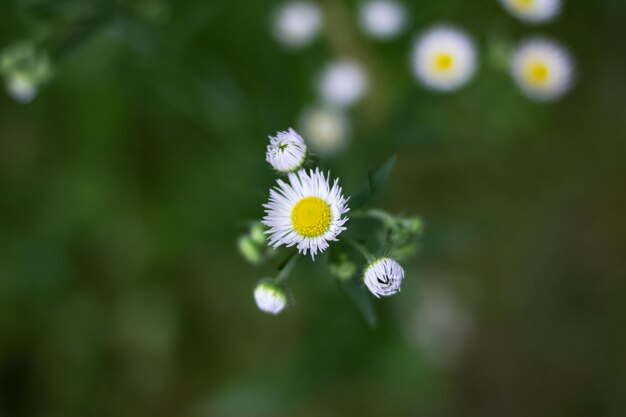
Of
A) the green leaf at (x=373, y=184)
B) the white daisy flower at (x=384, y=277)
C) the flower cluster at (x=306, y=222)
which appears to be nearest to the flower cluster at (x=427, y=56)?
the green leaf at (x=373, y=184)

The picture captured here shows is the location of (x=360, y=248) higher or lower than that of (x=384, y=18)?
lower

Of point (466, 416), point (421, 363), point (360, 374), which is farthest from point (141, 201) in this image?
point (466, 416)

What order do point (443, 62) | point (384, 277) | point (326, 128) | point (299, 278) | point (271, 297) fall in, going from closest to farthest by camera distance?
1. point (384, 277)
2. point (271, 297)
3. point (443, 62)
4. point (299, 278)
5. point (326, 128)

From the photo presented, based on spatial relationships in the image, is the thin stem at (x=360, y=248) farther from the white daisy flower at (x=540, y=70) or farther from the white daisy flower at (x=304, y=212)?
the white daisy flower at (x=540, y=70)

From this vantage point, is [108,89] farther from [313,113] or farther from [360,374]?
[360,374]

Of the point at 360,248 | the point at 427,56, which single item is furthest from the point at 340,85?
the point at 360,248

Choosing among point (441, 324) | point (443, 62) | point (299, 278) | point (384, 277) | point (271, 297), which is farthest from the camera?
point (441, 324)

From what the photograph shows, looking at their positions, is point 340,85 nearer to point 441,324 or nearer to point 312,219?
point 441,324
